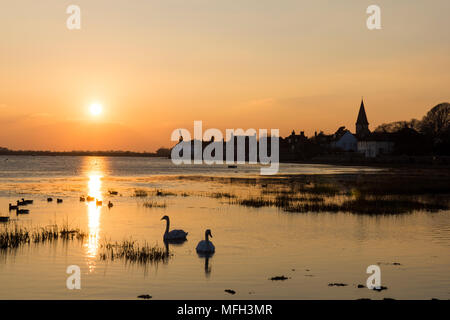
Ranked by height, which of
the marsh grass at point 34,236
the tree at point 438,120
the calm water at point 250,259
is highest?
the tree at point 438,120

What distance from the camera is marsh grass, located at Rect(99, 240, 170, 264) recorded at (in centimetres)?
2097

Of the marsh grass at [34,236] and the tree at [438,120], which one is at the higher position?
the tree at [438,120]

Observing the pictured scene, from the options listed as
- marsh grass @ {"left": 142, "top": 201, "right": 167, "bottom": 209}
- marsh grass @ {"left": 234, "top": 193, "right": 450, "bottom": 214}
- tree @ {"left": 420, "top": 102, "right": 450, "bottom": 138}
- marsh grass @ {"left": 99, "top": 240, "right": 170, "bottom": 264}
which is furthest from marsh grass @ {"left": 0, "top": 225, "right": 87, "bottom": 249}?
tree @ {"left": 420, "top": 102, "right": 450, "bottom": 138}

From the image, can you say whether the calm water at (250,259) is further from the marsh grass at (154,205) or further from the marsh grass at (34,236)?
the marsh grass at (154,205)

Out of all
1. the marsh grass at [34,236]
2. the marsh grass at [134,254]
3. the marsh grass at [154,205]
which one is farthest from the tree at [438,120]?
the marsh grass at [134,254]

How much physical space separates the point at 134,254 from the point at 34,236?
7408 mm

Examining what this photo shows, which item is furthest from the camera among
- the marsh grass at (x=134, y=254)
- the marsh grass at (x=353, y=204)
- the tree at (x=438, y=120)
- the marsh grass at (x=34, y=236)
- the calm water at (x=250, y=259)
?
the tree at (x=438, y=120)

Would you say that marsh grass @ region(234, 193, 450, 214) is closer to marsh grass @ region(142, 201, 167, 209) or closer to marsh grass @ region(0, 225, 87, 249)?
marsh grass @ region(142, 201, 167, 209)

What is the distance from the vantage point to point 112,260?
68.6 ft

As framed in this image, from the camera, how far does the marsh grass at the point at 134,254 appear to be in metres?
21.0

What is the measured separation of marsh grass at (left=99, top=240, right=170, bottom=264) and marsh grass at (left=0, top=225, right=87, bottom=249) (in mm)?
3851

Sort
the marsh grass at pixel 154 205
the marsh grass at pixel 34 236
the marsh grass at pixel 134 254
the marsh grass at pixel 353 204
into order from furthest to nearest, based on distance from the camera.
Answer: the marsh grass at pixel 154 205
the marsh grass at pixel 353 204
the marsh grass at pixel 34 236
the marsh grass at pixel 134 254

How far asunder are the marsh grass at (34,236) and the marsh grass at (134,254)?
12.6 ft
